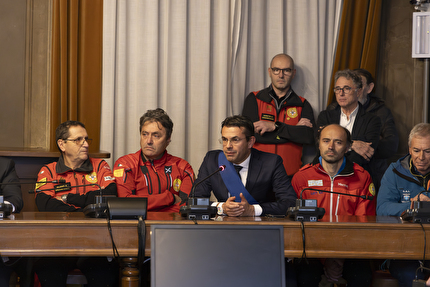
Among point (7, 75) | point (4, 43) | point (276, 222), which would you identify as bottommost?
point (276, 222)

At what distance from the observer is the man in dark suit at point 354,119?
135 inches

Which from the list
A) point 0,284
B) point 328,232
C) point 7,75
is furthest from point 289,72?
point 0,284

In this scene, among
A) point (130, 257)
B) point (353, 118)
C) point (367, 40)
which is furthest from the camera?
point (367, 40)

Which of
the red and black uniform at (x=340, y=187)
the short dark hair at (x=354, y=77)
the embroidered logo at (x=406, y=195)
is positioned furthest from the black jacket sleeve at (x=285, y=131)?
the embroidered logo at (x=406, y=195)

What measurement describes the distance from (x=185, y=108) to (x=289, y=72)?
0.94 metres

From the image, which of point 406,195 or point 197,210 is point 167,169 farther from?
point 406,195

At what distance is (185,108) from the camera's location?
4.12 m

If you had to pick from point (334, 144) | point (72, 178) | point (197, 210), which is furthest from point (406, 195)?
point (72, 178)

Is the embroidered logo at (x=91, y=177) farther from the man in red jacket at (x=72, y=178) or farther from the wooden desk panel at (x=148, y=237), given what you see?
the wooden desk panel at (x=148, y=237)

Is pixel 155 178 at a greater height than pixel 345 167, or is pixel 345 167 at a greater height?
pixel 345 167

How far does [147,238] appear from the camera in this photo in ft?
6.67

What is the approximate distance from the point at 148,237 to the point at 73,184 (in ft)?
3.97

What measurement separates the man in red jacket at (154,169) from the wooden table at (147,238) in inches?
38.9

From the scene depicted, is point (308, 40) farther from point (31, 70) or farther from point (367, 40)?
Result: point (31, 70)
